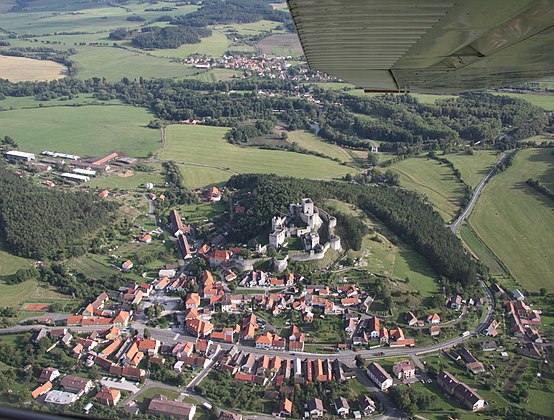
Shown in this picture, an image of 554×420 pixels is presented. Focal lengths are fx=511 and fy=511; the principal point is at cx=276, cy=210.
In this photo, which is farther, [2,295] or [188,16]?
[188,16]

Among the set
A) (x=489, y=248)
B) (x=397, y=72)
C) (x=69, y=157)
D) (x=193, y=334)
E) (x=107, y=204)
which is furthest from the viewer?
(x=69, y=157)

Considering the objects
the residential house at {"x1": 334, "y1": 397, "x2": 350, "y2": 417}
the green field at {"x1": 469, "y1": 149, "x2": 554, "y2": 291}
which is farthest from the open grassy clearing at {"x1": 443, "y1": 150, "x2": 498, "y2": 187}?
the residential house at {"x1": 334, "y1": 397, "x2": 350, "y2": 417}

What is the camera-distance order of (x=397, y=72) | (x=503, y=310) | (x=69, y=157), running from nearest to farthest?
(x=397, y=72)
(x=503, y=310)
(x=69, y=157)

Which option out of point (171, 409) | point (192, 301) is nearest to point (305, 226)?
point (192, 301)

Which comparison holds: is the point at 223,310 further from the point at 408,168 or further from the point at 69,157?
the point at 69,157

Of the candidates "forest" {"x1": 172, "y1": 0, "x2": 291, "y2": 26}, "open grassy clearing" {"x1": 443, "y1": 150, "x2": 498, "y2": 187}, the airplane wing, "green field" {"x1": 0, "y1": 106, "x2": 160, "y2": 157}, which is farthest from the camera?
"forest" {"x1": 172, "y1": 0, "x2": 291, "y2": 26}

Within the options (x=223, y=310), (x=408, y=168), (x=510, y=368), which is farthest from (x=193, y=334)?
(x=408, y=168)

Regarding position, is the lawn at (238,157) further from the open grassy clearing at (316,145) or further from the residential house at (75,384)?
the residential house at (75,384)

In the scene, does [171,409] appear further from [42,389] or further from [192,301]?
[192,301]

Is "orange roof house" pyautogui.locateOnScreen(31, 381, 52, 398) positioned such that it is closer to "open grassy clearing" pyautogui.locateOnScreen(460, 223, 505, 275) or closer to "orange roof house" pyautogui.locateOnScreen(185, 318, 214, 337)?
"orange roof house" pyautogui.locateOnScreen(185, 318, 214, 337)
